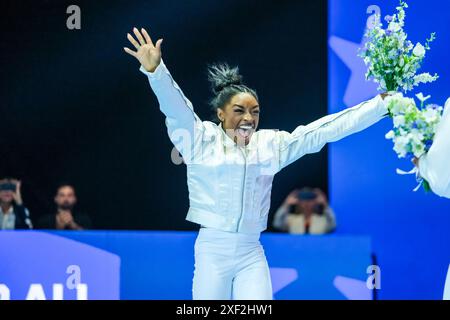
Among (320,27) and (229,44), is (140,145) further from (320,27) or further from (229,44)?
(320,27)

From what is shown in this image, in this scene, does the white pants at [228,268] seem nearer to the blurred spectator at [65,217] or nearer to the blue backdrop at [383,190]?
the blue backdrop at [383,190]

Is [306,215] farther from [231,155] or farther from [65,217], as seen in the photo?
[231,155]

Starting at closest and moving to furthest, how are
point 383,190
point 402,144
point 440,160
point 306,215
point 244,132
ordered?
point 440,160, point 402,144, point 244,132, point 383,190, point 306,215

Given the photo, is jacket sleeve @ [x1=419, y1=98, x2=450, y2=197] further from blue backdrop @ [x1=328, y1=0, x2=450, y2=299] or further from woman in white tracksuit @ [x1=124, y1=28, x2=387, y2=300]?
blue backdrop @ [x1=328, y1=0, x2=450, y2=299]

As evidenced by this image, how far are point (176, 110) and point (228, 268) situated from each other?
39.1 inches

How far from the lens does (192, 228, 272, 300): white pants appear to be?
5508 mm

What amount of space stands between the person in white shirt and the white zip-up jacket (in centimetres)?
83

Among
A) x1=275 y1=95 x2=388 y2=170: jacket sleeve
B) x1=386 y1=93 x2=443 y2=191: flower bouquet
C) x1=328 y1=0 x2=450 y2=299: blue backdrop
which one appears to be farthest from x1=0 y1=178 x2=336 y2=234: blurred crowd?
x1=386 y1=93 x2=443 y2=191: flower bouquet

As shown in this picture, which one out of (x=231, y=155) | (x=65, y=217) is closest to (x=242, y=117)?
(x=231, y=155)

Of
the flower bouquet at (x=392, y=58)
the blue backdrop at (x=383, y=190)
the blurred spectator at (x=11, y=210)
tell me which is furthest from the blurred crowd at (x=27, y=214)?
the flower bouquet at (x=392, y=58)

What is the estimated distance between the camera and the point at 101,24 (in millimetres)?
8781

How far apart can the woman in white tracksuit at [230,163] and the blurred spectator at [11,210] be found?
2.95 meters

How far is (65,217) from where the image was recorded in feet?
27.3

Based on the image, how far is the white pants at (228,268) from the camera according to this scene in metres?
5.51
